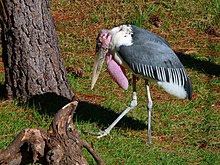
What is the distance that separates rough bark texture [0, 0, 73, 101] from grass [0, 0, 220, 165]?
9.4 inches

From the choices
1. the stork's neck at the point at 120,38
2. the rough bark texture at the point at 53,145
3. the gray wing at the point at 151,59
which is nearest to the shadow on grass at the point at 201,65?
the gray wing at the point at 151,59

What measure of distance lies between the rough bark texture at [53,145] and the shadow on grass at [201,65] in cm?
366

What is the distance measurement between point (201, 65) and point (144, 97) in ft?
4.34

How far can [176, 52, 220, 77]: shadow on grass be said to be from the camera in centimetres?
808

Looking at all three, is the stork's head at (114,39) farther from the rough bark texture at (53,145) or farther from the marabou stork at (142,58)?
the rough bark texture at (53,145)

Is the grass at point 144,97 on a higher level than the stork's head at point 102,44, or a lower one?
lower

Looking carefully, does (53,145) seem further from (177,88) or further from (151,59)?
(177,88)

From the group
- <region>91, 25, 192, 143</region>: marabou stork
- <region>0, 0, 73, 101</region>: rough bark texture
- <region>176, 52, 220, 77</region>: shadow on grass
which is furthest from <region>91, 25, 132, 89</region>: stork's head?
<region>176, 52, 220, 77</region>: shadow on grass

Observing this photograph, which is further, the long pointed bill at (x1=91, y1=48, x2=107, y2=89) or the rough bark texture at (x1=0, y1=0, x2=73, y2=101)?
the rough bark texture at (x1=0, y1=0, x2=73, y2=101)

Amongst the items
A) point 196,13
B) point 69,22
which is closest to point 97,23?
point 69,22

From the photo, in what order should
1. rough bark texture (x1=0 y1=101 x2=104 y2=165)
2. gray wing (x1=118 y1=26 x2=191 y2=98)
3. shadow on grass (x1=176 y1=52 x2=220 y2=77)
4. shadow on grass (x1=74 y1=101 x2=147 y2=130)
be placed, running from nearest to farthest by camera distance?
rough bark texture (x1=0 y1=101 x2=104 y2=165) → gray wing (x1=118 y1=26 x2=191 y2=98) → shadow on grass (x1=74 y1=101 x2=147 y2=130) → shadow on grass (x1=176 y1=52 x2=220 y2=77)

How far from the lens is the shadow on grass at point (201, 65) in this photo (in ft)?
26.5

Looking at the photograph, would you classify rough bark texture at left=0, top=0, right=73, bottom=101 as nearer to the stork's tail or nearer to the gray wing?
the gray wing

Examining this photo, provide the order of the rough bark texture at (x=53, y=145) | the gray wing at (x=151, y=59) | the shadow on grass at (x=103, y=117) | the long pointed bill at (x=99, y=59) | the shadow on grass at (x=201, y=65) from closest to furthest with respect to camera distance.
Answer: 1. the rough bark texture at (x=53, y=145)
2. the gray wing at (x=151, y=59)
3. the long pointed bill at (x=99, y=59)
4. the shadow on grass at (x=103, y=117)
5. the shadow on grass at (x=201, y=65)
